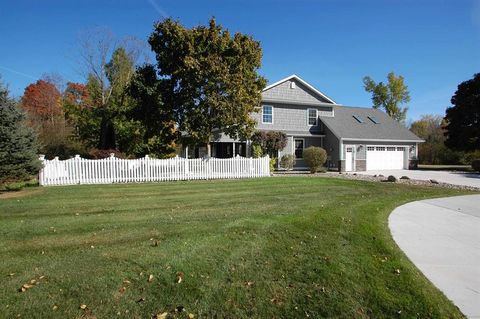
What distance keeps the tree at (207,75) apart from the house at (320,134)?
17.2ft

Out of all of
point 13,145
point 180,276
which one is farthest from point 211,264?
point 13,145

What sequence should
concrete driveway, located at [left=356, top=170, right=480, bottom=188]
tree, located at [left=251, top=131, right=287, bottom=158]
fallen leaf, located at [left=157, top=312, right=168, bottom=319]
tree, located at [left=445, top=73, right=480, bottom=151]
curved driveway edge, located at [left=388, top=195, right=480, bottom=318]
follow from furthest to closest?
tree, located at [left=445, top=73, right=480, bottom=151], tree, located at [left=251, top=131, right=287, bottom=158], concrete driveway, located at [left=356, top=170, right=480, bottom=188], curved driveway edge, located at [left=388, top=195, right=480, bottom=318], fallen leaf, located at [left=157, top=312, right=168, bottom=319]

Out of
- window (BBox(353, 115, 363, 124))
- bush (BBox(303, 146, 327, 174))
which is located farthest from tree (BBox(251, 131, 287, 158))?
window (BBox(353, 115, 363, 124))

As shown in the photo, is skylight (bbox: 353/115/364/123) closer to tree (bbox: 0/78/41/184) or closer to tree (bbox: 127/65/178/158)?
tree (bbox: 127/65/178/158)

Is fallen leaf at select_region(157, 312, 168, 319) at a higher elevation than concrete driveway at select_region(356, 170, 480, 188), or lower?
lower

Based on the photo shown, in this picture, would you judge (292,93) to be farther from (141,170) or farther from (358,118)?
(141,170)

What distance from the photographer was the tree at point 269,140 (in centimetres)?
2330

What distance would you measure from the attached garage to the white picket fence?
39.7ft

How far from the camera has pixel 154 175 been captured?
1609cm

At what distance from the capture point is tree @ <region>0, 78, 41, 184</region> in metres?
11.3

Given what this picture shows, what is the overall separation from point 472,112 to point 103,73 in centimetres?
3221

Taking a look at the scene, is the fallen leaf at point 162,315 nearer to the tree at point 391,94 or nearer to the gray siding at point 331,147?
the gray siding at point 331,147

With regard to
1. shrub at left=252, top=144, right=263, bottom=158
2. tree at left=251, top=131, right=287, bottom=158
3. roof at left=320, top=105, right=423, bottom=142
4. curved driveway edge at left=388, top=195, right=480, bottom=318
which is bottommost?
curved driveway edge at left=388, top=195, right=480, bottom=318

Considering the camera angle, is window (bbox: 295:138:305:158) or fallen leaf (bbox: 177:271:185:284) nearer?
fallen leaf (bbox: 177:271:185:284)
